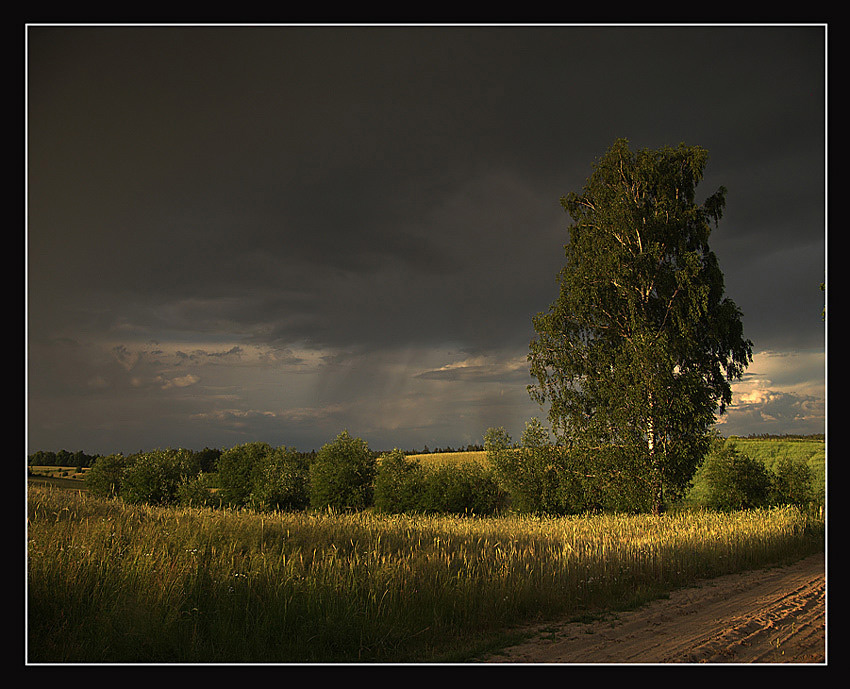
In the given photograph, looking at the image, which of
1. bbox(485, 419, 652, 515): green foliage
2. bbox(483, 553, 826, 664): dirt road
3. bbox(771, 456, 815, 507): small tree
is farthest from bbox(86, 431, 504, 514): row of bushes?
bbox(483, 553, 826, 664): dirt road

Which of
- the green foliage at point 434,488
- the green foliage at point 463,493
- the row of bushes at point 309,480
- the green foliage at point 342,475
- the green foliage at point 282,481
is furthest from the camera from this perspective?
the green foliage at point 282,481

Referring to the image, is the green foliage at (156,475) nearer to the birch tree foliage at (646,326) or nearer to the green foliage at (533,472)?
the green foliage at (533,472)

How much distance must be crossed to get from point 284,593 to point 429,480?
3568cm

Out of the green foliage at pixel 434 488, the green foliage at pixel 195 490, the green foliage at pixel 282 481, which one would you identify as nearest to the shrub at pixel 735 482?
the green foliage at pixel 434 488

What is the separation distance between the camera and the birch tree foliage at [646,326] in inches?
865

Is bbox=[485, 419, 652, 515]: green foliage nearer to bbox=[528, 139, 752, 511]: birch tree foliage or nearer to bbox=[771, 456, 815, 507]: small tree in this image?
bbox=[528, 139, 752, 511]: birch tree foliage

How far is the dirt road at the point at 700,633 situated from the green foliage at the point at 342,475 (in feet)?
123

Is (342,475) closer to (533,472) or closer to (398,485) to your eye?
(398,485)

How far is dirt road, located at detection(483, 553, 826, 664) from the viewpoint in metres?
6.16

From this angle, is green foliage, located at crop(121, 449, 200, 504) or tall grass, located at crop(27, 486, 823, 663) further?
green foliage, located at crop(121, 449, 200, 504)

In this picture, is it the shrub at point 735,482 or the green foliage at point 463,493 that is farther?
the green foliage at point 463,493

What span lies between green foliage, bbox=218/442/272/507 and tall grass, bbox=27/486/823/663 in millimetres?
42637

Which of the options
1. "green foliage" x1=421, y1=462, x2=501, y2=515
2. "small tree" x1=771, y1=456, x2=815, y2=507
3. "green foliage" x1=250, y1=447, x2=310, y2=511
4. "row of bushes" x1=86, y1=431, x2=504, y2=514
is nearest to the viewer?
"small tree" x1=771, y1=456, x2=815, y2=507
